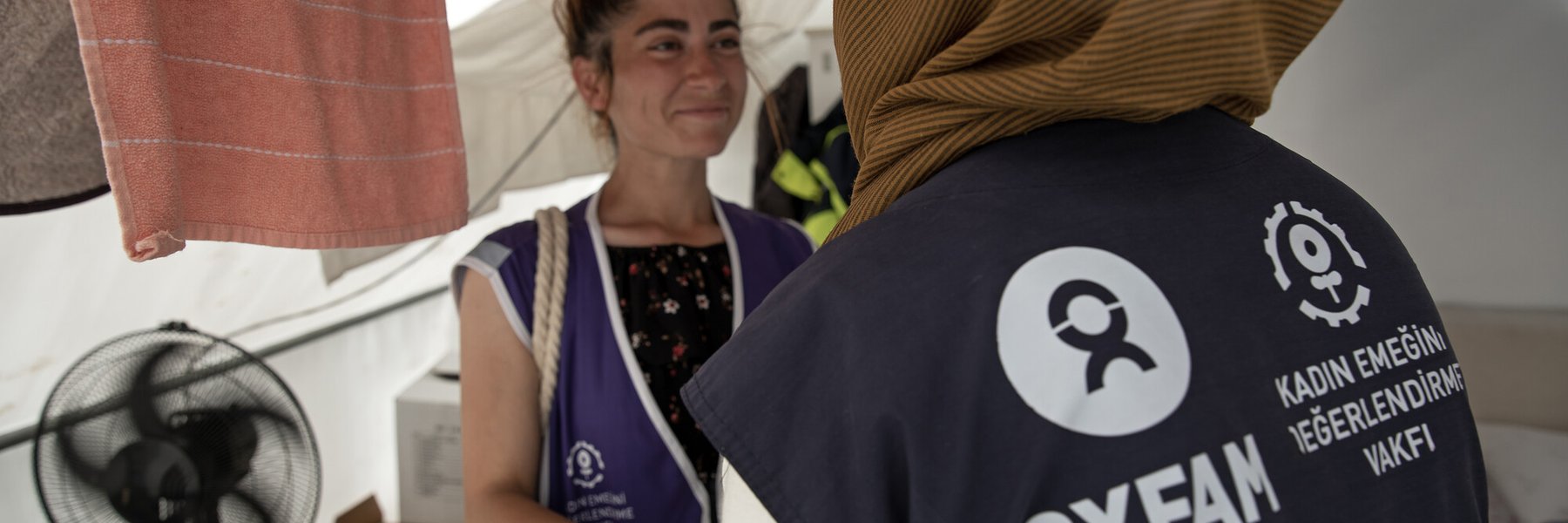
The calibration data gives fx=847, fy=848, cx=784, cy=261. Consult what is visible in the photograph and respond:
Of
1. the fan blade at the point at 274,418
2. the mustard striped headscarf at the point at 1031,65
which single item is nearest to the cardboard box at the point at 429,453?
the fan blade at the point at 274,418

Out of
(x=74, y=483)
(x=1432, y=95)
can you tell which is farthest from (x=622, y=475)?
(x=1432, y=95)

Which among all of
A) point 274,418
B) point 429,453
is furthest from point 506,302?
point 429,453

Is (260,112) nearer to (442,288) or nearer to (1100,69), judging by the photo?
(1100,69)

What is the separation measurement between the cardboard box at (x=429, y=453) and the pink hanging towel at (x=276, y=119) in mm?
1365

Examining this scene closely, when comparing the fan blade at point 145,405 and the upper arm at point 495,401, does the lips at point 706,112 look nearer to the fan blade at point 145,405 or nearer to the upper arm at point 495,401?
the upper arm at point 495,401

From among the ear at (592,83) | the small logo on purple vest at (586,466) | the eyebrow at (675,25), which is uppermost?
the eyebrow at (675,25)

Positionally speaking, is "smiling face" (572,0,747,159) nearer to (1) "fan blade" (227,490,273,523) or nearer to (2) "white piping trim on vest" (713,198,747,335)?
(2) "white piping trim on vest" (713,198,747,335)

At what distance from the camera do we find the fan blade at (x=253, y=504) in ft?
3.76

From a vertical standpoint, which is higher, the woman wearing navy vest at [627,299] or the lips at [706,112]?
the lips at [706,112]

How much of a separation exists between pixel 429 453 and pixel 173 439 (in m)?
0.95

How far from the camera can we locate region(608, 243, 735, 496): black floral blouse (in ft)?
3.51

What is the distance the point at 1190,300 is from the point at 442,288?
8.14 feet

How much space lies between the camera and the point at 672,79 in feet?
3.71

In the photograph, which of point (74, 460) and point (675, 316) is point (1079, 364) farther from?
point (74, 460)
